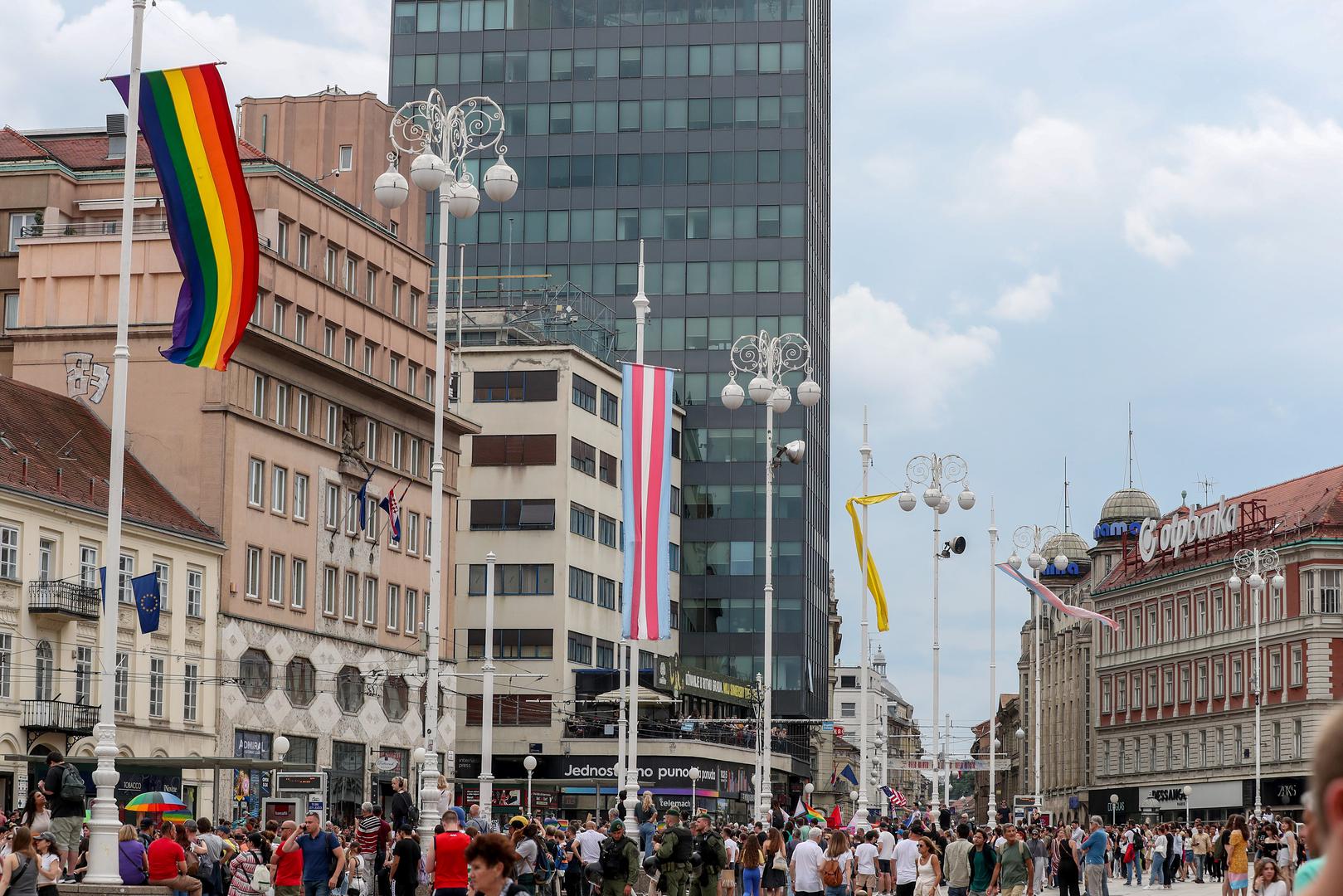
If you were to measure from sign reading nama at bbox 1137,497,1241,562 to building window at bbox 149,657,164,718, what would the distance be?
2310 inches

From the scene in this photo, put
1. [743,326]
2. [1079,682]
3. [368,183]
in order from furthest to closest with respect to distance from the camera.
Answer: [1079,682], [743,326], [368,183]

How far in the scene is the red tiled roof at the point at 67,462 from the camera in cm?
5262

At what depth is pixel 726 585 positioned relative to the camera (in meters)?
102

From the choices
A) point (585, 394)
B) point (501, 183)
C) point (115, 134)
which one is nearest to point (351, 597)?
point (115, 134)

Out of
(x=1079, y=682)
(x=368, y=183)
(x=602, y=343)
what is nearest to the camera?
(x=368, y=183)

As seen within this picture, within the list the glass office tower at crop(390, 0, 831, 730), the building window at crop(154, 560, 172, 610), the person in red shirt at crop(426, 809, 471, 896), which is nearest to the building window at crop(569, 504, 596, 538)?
the glass office tower at crop(390, 0, 831, 730)

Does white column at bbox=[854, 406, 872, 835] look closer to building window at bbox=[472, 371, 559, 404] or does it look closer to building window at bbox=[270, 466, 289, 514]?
building window at bbox=[270, 466, 289, 514]

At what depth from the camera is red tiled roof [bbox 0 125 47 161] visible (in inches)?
2549

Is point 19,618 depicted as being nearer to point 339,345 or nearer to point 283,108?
point 339,345

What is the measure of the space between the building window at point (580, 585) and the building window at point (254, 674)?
85.6 feet

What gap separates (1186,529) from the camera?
4035 inches

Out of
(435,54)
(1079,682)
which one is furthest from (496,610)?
(1079,682)

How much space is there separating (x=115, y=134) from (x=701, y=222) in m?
39.4

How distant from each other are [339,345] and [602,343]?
28857 millimetres
